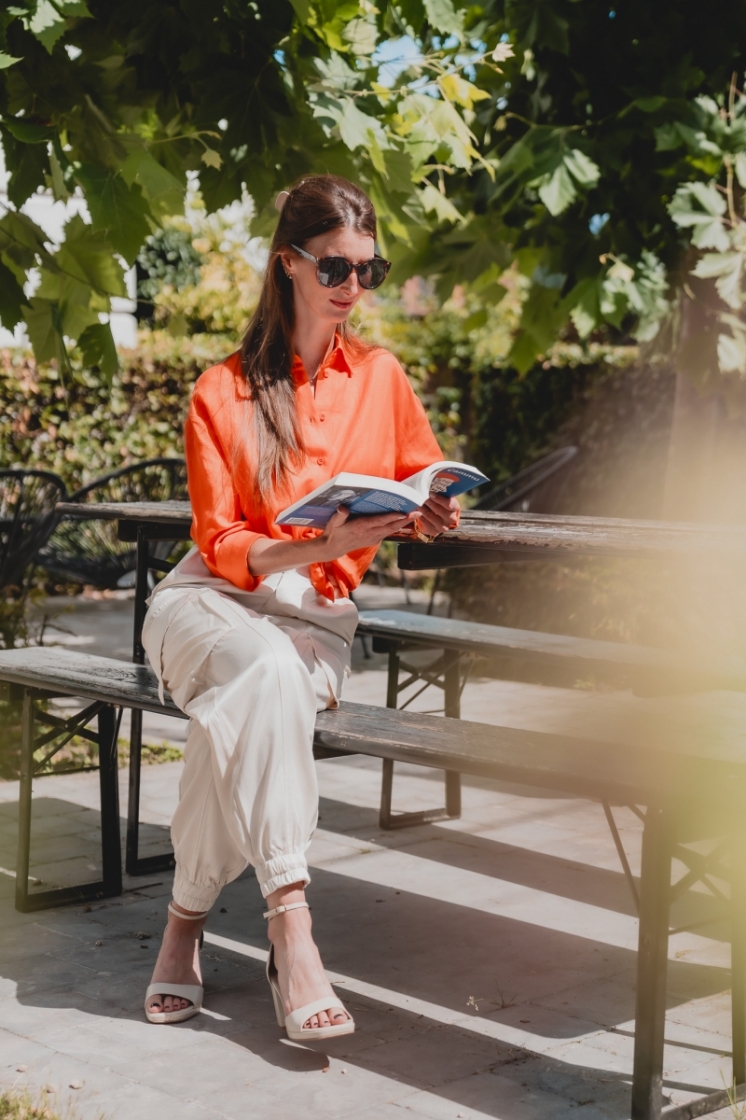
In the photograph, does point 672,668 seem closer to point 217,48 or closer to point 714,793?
point 714,793

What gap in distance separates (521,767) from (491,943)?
3.85 ft

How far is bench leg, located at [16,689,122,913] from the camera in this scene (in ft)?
12.5

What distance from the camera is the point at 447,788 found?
194 inches

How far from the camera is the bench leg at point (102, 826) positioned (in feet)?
12.5

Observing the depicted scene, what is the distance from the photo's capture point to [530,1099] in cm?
272

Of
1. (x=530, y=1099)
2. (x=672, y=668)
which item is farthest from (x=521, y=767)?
(x=672, y=668)

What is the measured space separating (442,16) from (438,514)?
235 centimetres

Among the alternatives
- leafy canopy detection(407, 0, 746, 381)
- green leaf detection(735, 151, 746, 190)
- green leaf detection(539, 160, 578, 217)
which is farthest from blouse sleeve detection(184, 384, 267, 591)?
green leaf detection(735, 151, 746, 190)

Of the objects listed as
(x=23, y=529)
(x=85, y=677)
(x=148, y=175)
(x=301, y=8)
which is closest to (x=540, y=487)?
(x=23, y=529)

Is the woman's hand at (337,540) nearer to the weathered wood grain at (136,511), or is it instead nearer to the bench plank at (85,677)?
the bench plank at (85,677)

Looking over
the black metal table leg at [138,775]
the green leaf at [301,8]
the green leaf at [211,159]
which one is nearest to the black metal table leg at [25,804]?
the black metal table leg at [138,775]

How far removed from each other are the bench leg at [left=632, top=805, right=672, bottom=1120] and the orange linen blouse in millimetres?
1135

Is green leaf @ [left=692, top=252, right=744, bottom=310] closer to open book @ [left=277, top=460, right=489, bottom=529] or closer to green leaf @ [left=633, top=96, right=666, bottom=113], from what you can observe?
green leaf @ [left=633, top=96, right=666, bottom=113]

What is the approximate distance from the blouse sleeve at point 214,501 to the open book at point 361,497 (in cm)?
30
